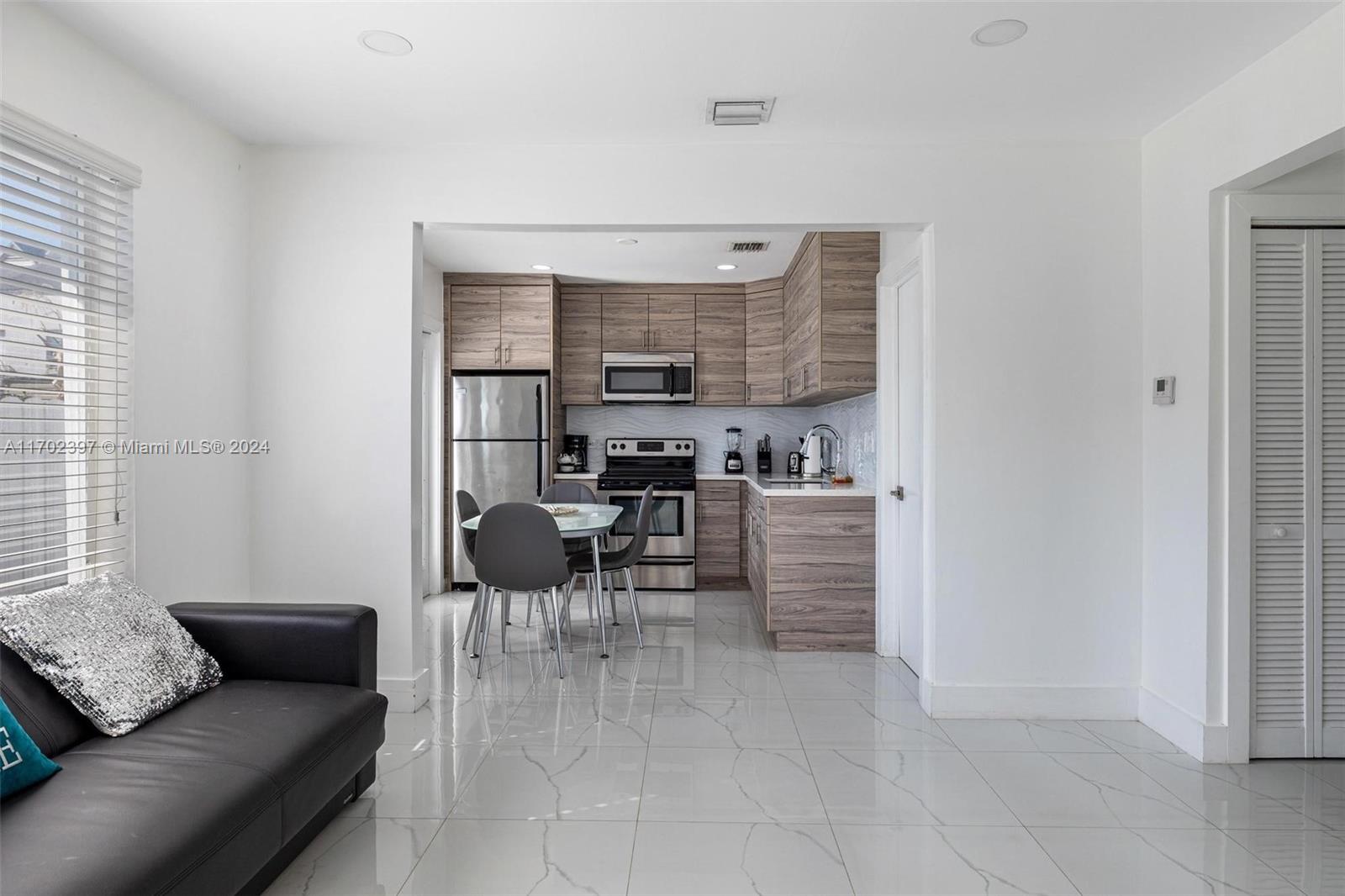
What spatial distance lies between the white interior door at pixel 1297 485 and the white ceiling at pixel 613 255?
247 cm

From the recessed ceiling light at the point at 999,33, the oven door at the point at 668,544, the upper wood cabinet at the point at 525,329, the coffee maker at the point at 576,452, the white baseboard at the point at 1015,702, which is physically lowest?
the white baseboard at the point at 1015,702

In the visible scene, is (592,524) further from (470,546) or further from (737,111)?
(737,111)

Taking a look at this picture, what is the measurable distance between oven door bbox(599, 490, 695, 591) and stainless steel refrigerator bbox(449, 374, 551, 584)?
2.36 ft

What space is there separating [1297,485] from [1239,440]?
12.0 inches

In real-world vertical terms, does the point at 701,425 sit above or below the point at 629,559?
above

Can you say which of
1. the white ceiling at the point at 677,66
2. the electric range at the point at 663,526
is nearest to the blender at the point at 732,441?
the electric range at the point at 663,526

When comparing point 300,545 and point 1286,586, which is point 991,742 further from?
point 300,545

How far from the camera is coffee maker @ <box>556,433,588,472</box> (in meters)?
6.11

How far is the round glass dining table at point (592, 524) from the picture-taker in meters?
3.78

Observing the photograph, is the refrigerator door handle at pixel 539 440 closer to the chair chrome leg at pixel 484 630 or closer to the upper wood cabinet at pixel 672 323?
the upper wood cabinet at pixel 672 323

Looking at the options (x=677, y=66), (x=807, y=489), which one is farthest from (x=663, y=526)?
A: (x=677, y=66)

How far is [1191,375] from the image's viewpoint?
2793 mm

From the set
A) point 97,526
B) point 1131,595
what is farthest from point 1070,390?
point 97,526

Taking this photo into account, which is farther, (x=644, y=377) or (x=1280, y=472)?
(x=644, y=377)
